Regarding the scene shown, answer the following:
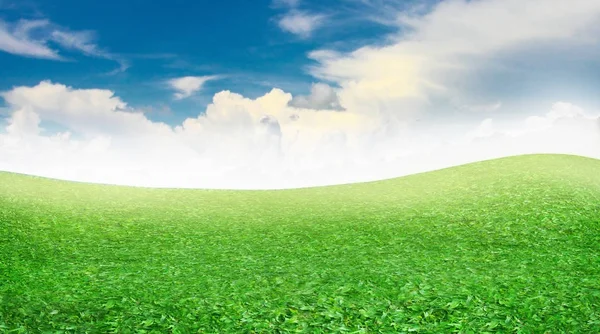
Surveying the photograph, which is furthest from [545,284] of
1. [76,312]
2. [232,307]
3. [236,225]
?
[236,225]

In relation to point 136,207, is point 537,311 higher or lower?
lower

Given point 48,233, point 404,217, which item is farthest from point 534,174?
point 48,233

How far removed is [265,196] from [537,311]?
92.3 ft

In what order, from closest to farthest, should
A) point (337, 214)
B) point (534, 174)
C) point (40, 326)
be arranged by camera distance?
point (40, 326), point (337, 214), point (534, 174)

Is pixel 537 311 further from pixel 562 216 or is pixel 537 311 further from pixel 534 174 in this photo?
pixel 534 174

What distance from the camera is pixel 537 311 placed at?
15.7m

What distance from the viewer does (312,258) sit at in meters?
22.7

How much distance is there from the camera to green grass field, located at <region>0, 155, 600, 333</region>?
15.2 m

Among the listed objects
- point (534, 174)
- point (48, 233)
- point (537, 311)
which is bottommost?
point (537, 311)

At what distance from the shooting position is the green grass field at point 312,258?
15234mm

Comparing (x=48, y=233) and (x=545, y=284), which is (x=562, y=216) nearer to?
(x=545, y=284)

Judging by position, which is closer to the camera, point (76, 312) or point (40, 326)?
point (40, 326)

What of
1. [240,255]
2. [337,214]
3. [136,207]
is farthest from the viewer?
[136,207]

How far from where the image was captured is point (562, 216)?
28453 millimetres
